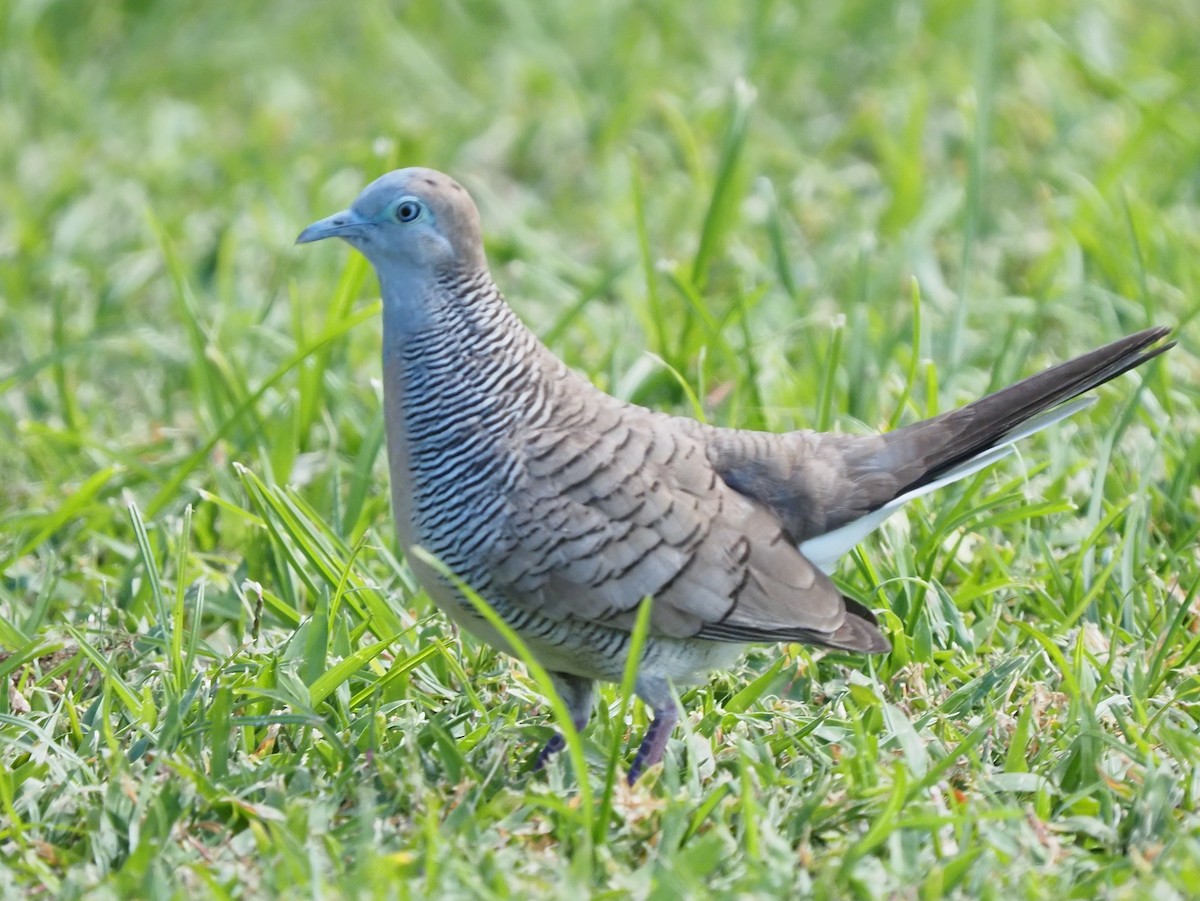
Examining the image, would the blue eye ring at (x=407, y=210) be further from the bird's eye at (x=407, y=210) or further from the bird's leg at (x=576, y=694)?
the bird's leg at (x=576, y=694)

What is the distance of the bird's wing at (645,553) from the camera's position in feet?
11.3

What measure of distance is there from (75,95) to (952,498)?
16.2ft

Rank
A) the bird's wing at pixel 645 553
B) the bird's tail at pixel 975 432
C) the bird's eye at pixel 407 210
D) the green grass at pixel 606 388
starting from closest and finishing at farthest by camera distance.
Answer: the green grass at pixel 606 388 → the bird's wing at pixel 645 553 → the bird's eye at pixel 407 210 → the bird's tail at pixel 975 432

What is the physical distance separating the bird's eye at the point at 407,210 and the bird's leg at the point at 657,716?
1.17 metres

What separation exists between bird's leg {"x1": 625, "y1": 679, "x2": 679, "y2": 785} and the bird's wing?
0.49 ft

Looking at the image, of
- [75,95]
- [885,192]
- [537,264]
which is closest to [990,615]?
[537,264]

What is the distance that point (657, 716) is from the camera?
11.6 feet

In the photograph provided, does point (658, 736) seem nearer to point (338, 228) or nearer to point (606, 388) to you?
point (338, 228)

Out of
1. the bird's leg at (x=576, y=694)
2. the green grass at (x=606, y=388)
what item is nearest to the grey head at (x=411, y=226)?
the green grass at (x=606, y=388)

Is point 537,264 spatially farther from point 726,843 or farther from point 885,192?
point 726,843

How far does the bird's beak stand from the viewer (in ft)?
11.8

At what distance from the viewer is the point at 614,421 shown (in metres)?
3.69

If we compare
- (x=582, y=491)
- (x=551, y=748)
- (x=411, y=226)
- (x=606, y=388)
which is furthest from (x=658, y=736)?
(x=606, y=388)

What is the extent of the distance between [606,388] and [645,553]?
1.79 meters
